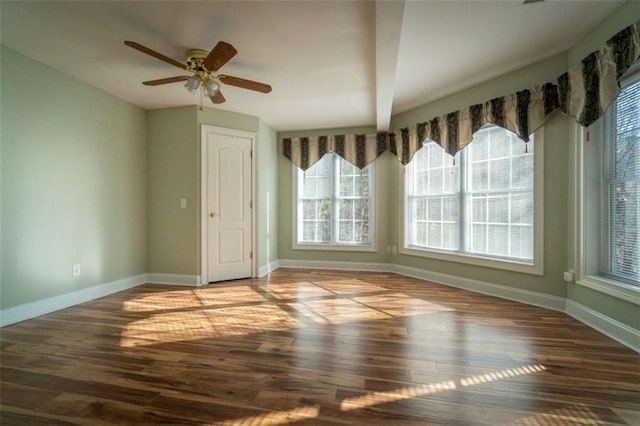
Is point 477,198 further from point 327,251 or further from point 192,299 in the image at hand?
point 192,299

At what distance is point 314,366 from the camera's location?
1900 millimetres

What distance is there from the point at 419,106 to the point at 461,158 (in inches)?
43.3

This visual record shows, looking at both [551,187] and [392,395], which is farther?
[551,187]

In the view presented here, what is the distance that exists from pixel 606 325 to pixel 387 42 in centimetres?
297

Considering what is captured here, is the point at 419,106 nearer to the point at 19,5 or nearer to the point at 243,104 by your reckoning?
the point at 243,104

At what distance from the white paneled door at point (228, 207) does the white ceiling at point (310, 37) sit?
940mm

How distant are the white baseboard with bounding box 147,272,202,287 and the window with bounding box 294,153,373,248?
188 centimetres

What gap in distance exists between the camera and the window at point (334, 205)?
16.6ft

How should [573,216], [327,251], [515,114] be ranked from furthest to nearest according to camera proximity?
[327,251]
[515,114]
[573,216]

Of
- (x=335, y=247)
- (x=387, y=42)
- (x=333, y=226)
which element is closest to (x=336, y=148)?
(x=333, y=226)

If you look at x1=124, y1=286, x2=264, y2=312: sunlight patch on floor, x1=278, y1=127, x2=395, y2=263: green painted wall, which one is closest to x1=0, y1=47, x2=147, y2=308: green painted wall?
x1=124, y1=286, x2=264, y2=312: sunlight patch on floor

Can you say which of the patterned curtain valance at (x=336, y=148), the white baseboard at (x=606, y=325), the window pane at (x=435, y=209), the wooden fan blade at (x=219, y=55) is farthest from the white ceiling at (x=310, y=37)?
the white baseboard at (x=606, y=325)

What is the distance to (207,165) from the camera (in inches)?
161

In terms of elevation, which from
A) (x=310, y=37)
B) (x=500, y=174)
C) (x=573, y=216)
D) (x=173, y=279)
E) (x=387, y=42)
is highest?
(x=310, y=37)
